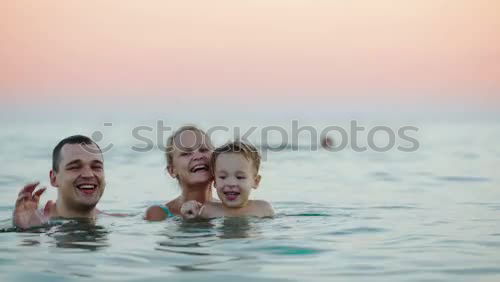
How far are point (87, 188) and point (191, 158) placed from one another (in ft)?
3.62

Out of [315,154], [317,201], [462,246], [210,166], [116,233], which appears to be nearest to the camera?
[462,246]

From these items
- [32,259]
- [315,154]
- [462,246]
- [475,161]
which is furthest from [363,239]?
[315,154]

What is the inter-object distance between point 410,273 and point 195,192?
323 centimetres

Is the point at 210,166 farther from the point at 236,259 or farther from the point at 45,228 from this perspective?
the point at 236,259

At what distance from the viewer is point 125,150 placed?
22.3 meters

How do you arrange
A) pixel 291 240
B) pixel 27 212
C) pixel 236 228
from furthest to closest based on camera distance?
pixel 236 228 < pixel 27 212 < pixel 291 240

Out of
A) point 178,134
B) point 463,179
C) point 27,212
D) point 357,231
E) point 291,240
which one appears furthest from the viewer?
point 463,179

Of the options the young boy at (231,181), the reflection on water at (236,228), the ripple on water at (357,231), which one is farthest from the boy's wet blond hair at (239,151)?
the ripple on water at (357,231)

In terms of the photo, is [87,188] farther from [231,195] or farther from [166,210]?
[231,195]

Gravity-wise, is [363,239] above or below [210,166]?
below

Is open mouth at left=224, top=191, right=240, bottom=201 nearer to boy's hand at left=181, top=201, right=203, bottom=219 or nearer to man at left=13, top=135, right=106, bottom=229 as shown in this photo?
boy's hand at left=181, top=201, right=203, bottom=219

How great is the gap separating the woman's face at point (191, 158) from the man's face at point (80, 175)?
0.84 metres

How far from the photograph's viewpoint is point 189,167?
7.88m

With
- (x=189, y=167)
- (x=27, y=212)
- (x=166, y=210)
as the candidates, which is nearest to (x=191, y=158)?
(x=189, y=167)
